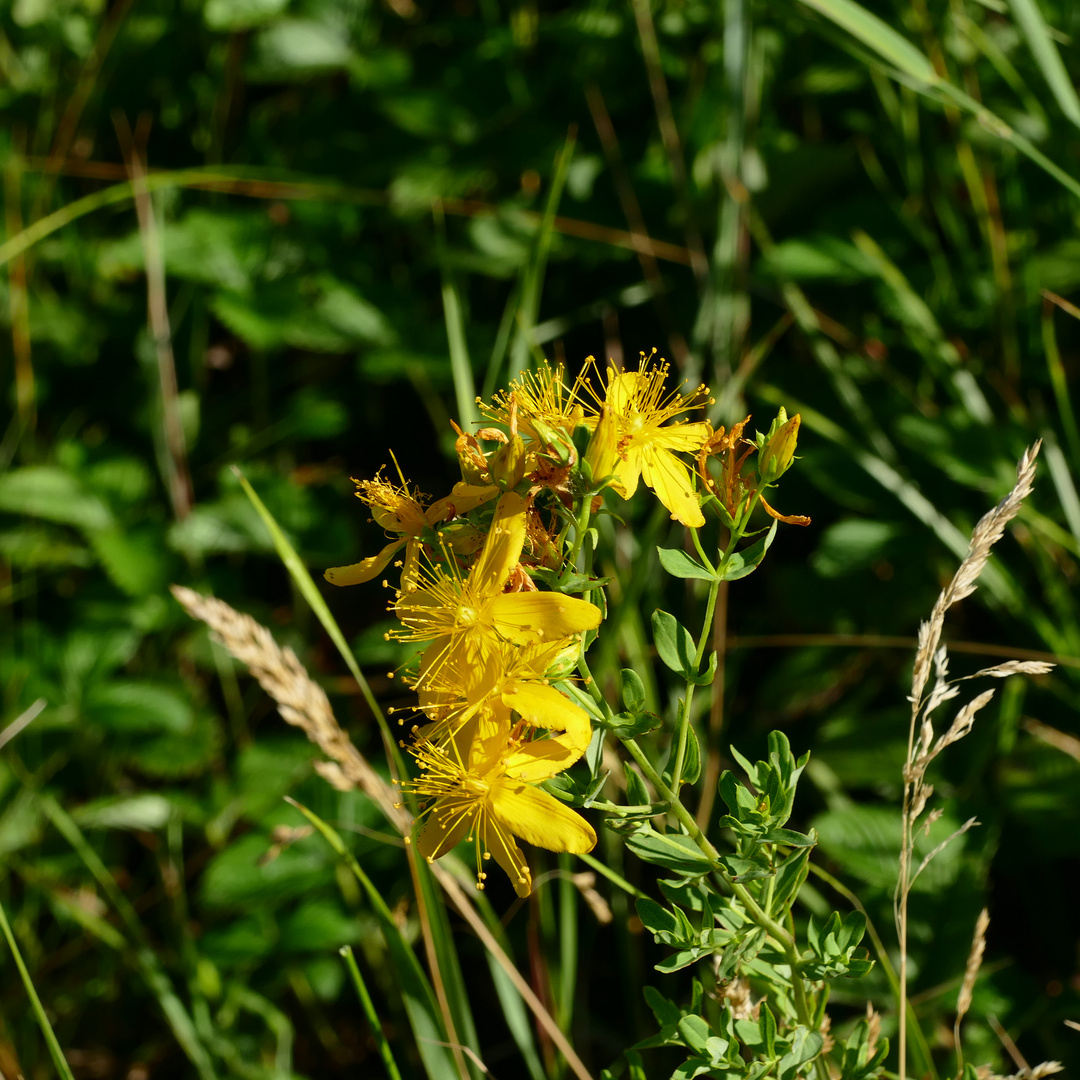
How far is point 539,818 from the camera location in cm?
79

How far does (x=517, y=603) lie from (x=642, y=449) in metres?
0.21

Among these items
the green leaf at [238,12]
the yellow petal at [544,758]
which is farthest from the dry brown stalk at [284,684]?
the green leaf at [238,12]

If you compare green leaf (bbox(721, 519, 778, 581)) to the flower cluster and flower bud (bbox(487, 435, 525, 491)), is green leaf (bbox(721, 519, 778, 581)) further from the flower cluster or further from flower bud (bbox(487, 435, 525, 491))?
flower bud (bbox(487, 435, 525, 491))

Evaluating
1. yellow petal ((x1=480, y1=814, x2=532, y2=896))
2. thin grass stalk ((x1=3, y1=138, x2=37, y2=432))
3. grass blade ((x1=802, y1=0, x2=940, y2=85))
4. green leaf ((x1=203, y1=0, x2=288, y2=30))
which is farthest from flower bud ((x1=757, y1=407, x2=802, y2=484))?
thin grass stalk ((x1=3, y1=138, x2=37, y2=432))

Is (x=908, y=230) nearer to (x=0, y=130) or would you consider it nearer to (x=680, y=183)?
(x=680, y=183)

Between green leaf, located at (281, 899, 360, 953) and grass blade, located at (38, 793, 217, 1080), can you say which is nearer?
grass blade, located at (38, 793, 217, 1080)

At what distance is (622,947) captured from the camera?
1.36 metres

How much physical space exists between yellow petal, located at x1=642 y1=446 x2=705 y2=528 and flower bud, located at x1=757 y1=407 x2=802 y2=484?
7 cm

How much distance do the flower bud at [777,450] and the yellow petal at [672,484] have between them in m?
0.07

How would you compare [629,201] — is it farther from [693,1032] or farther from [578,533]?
[693,1032]

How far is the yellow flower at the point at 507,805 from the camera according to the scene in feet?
2.43

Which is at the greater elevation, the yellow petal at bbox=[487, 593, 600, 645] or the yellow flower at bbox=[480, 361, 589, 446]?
the yellow flower at bbox=[480, 361, 589, 446]

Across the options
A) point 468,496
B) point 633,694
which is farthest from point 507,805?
point 468,496

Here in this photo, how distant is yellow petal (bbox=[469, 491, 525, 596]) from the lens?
2.49ft
